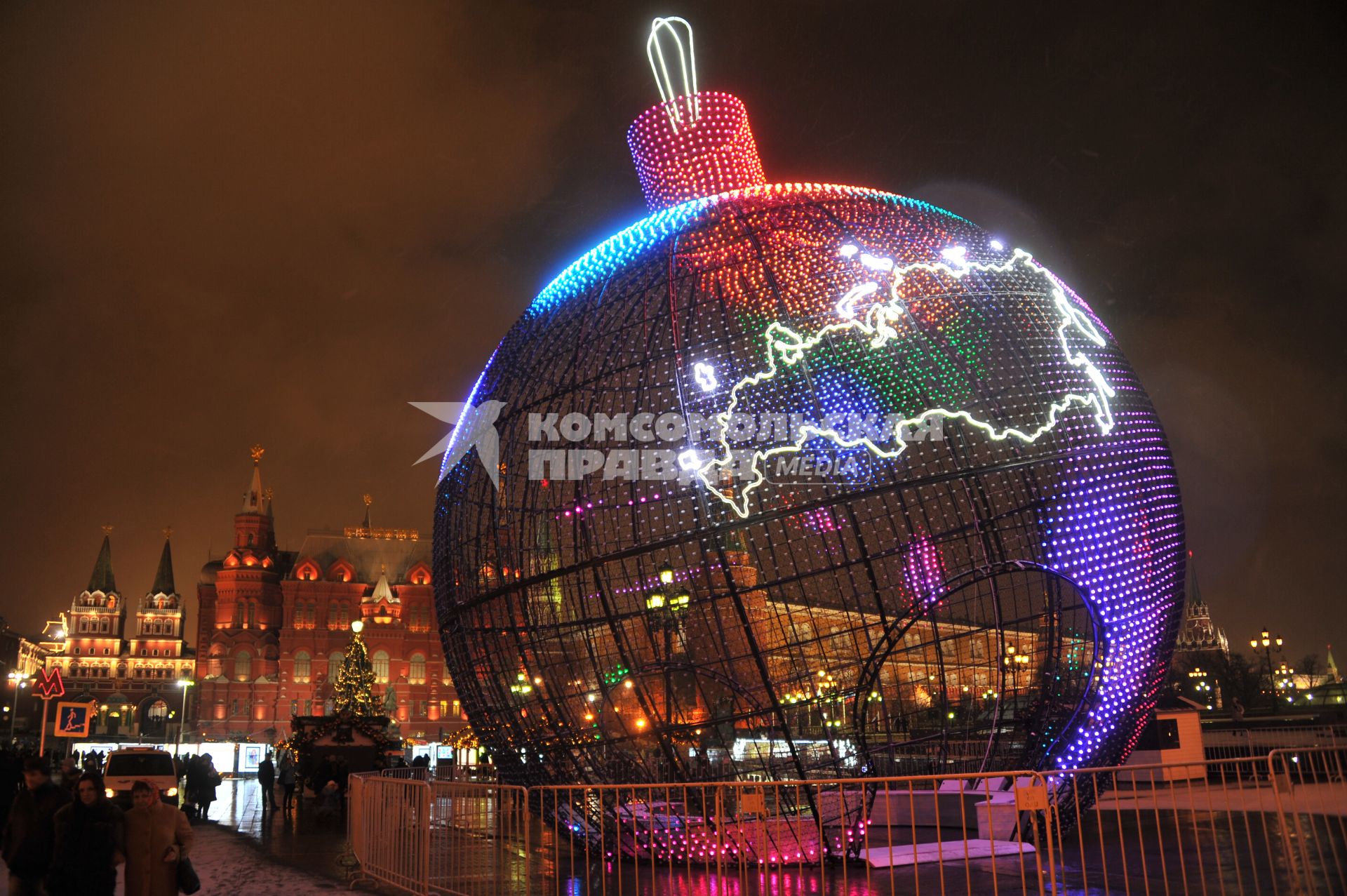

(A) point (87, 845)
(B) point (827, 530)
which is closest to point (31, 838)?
(A) point (87, 845)

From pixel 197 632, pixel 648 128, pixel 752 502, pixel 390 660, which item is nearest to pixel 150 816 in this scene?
pixel 752 502

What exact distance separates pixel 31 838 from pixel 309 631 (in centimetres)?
8219

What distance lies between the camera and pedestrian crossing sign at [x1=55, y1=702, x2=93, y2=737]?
63.7 feet

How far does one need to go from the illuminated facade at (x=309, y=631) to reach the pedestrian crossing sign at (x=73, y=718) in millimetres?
59705

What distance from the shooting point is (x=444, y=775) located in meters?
21.8

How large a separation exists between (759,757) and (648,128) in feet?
22.3

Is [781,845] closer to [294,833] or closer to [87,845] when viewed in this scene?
[87,845]

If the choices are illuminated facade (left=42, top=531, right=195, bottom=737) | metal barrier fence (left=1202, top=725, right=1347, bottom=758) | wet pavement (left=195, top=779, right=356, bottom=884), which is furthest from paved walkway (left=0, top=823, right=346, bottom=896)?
illuminated facade (left=42, top=531, right=195, bottom=737)

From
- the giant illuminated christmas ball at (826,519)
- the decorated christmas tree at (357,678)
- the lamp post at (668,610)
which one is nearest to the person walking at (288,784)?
the decorated christmas tree at (357,678)

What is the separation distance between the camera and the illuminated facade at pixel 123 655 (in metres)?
98.2

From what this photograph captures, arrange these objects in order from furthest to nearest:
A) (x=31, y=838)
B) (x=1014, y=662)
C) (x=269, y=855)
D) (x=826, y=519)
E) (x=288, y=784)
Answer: (x=288, y=784), (x=269, y=855), (x=1014, y=662), (x=826, y=519), (x=31, y=838)

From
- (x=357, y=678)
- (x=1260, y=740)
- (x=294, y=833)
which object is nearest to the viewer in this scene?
(x=294, y=833)

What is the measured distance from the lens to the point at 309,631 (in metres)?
84.7

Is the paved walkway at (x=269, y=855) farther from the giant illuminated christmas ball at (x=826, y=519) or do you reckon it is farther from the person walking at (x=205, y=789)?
the giant illuminated christmas ball at (x=826, y=519)
